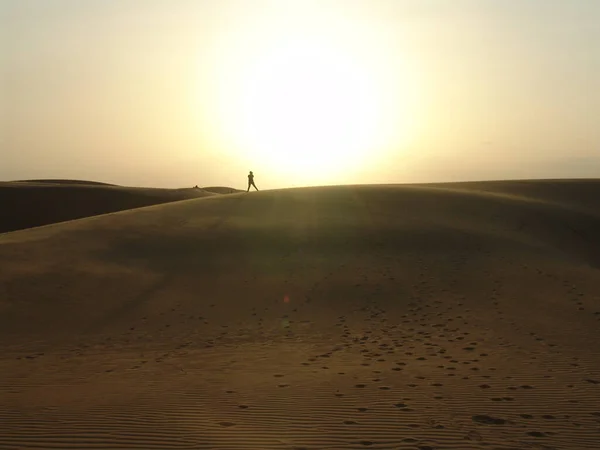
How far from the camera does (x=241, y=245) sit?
21016 millimetres

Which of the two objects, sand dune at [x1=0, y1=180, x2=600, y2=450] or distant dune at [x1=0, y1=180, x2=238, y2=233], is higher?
distant dune at [x1=0, y1=180, x2=238, y2=233]

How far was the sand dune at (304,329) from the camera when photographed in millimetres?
7051

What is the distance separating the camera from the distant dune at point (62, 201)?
1877 inches

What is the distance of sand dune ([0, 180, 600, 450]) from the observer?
7051 millimetres

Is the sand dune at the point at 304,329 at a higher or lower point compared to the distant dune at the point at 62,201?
lower

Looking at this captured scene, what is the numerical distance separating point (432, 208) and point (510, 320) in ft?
48.5

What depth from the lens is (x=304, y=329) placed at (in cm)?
1313

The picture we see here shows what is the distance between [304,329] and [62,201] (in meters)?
43.4

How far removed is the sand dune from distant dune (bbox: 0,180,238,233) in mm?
23935

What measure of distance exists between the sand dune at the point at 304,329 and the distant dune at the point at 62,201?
Result: 23935 mm

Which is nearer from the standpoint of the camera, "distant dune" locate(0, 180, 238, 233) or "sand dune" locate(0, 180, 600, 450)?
"sand dune" locate(0, 180, 600, 450)

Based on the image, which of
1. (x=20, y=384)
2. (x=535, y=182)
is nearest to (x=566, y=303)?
(x=20, y=384)

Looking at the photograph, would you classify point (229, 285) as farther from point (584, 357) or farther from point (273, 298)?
point (584, 357)

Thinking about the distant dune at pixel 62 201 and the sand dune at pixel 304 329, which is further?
the distant dune at pixel 62 201
